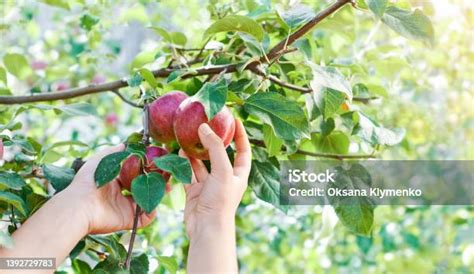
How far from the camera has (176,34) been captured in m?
1.12

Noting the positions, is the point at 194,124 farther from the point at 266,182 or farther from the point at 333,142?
the point at 333,142

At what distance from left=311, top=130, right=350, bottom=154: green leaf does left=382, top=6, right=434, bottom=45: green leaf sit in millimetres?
261

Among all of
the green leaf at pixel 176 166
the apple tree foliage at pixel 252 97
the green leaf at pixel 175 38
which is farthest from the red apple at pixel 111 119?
the green leaf at pixel 176 166

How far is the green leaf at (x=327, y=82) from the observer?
82 cm

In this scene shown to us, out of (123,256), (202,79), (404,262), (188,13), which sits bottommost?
(123,256)

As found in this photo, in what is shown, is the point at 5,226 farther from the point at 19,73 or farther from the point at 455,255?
the point at 455,255

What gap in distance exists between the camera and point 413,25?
0.85m

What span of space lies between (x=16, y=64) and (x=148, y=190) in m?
0.66

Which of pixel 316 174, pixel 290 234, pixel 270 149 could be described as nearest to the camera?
pixel 270 149

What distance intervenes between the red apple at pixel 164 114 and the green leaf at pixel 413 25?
0.90 ft

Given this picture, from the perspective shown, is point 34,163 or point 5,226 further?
point 34,163

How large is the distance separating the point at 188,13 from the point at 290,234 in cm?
72

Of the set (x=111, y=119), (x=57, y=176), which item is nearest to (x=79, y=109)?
(x=57, y=176)

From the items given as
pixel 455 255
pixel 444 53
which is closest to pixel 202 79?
pixel 455 255
